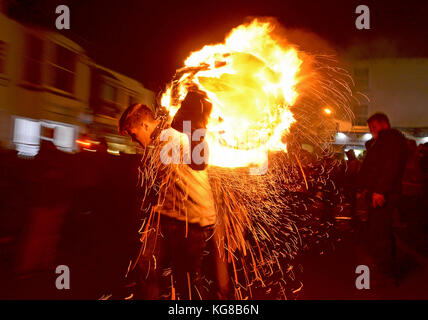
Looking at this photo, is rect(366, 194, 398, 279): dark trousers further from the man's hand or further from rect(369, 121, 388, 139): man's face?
rect(369, 121, 388, 139): man's face

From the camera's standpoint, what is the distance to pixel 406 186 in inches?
286

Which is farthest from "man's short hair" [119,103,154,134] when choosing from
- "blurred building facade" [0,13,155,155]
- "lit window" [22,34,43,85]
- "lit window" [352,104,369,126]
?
"lit window" [352,104,369,126]

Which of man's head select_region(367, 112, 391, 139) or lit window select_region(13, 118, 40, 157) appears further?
lit window select_region(13, 118, 40, 157)

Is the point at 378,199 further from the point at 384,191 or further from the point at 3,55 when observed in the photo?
the point at 3,55

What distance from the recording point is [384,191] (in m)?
4.28

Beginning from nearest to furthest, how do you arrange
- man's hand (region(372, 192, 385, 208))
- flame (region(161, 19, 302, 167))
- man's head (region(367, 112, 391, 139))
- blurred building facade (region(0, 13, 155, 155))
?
flame (region(161, 19, 302, 167)) → man's hand (region(372, 192, 385, 208)) → man's head (region(367, 112, 391, 139)) → blurred building facade (region(0, 13, 155, 155))

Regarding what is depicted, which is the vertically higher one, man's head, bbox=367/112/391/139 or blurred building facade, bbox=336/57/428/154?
blurred building facade, bbox=336/57/428/154

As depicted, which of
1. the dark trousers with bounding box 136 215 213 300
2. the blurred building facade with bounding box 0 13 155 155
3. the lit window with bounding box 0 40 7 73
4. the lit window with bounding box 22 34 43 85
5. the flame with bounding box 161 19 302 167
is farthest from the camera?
the lit window with bounding box 22 34 43 85

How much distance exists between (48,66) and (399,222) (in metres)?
11.7

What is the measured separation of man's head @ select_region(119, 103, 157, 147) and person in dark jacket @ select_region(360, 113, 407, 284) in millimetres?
2758

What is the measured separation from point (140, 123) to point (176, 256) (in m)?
1.30

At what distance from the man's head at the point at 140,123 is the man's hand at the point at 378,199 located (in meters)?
2.77

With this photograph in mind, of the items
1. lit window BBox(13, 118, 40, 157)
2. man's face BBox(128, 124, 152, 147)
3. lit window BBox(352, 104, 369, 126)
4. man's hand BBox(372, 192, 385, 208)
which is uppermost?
lit window BBox(352, 104, 369, 126)

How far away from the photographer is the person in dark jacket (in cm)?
429
